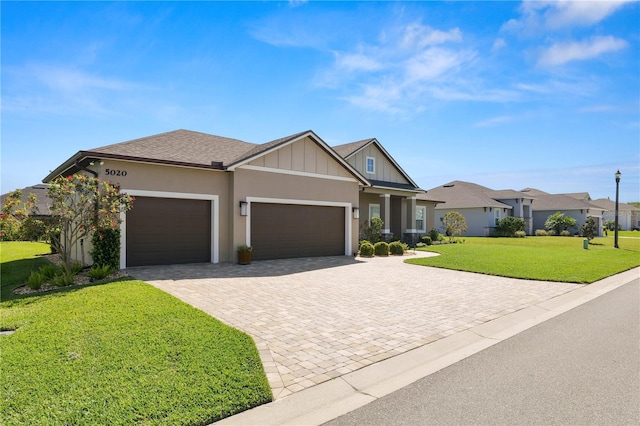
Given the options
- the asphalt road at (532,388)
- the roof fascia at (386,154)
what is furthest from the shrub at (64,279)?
the roof fascia at (386,154)

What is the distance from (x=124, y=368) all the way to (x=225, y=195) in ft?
32.7

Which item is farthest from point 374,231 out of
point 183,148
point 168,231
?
point 168,231

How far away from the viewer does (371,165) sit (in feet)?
72.1

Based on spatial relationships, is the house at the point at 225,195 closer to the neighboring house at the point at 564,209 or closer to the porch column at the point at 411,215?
the porch column at the point at 411,215

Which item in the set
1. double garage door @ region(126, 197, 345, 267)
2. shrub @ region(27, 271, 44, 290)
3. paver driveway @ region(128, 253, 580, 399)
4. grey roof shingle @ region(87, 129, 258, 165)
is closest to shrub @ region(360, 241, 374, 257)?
double garage door @ region(126, 197, 345, 267)

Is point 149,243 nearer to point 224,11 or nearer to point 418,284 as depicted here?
point 224,11

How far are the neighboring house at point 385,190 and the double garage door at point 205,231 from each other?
16.8 feet

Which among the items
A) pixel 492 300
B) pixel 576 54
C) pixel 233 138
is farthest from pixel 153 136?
pixel 576 54

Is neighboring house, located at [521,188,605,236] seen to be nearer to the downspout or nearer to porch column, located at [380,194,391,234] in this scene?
porch column, located at [380,194,391,234]

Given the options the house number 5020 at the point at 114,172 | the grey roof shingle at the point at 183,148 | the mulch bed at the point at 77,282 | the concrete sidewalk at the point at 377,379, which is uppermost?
the grey roof shingle at the point at 183,148

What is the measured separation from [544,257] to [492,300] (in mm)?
10080

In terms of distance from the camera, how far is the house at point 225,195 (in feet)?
A: 38.0

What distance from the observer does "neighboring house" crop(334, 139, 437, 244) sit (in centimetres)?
2119

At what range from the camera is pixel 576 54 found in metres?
11.7
